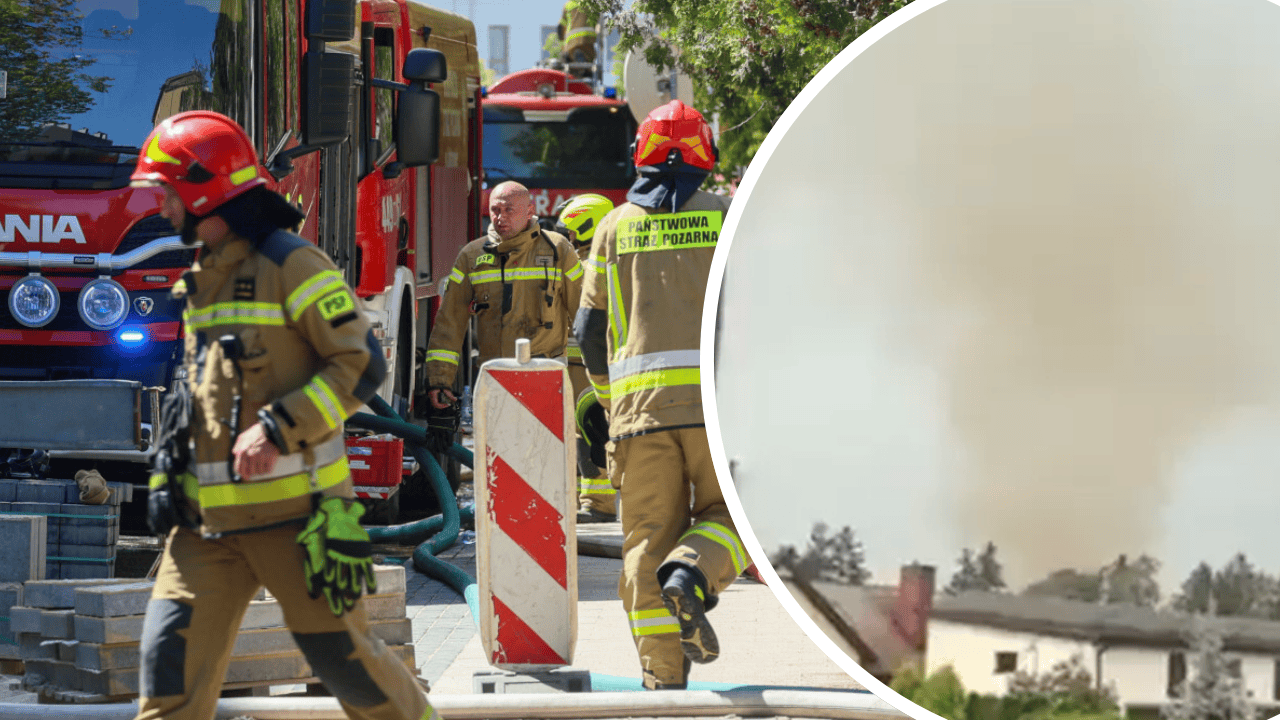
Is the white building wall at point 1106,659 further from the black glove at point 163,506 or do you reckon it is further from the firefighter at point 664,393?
the black glove at point 163,506

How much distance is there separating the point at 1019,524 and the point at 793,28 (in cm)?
962

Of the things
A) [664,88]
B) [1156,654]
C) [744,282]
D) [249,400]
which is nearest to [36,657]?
[249,400]

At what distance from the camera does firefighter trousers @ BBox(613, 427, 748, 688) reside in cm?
515

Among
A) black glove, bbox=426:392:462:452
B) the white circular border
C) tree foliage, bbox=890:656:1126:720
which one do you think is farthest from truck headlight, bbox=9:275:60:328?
tree foliage, bbox=890:656:1126:720

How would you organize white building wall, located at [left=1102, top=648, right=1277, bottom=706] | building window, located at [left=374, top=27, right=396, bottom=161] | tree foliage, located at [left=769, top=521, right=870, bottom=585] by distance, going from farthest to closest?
building window, located at [left=374, top=27, right=396, bottom=161], tree foliage, located at [left=769, top=521, right=870, bottom=585], white building wall, located at [left=1102, top=648, right=1277, bottom=706]

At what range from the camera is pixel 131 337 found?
277 inches

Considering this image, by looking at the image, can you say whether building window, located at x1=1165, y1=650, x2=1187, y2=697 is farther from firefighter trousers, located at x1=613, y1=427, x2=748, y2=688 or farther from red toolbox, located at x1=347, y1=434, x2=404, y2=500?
red toolbox, located at x1=347, y1=434, x2=404, y2=500

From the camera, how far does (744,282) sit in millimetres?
3973

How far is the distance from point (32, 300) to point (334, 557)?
3698mm

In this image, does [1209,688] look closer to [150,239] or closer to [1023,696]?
[1023,696]

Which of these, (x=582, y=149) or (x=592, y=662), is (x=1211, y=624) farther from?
(x=582, y=149)

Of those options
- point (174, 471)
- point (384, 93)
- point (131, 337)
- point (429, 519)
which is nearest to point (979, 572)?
point (174, 471)

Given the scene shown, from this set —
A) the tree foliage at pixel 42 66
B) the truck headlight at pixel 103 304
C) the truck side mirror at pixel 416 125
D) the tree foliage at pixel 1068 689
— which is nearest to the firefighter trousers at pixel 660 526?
the tree foliage at pixel 1068 689

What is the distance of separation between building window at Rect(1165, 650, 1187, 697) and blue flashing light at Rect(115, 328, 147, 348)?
4714 mm
